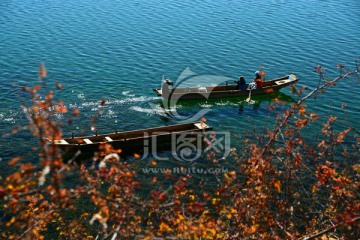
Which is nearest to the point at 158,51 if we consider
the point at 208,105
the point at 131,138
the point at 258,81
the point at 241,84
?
the point at 241,84

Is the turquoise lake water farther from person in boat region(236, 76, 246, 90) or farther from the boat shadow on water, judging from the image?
person in boat region(236, 76, 246, 90)

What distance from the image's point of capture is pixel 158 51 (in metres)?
44.1

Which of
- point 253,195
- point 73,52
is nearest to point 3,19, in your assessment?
point 73,52

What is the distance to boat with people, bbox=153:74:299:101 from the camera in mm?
33497

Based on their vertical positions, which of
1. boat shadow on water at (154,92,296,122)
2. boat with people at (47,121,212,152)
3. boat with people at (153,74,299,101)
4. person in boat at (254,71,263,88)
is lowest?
boat with people at (47,121,212,152)

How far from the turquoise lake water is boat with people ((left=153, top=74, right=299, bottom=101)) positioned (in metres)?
0.68

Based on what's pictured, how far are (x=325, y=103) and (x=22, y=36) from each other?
103ft

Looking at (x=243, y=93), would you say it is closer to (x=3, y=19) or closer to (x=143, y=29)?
(x=143, y=29)

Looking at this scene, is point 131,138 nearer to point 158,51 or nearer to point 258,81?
point 258,81

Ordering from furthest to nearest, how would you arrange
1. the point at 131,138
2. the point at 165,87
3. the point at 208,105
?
the point at 208,105 → the point at 165,87 → the point at 131,138

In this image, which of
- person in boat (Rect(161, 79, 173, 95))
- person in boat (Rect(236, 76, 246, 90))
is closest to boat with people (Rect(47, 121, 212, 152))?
person in boat (Rect(161, 79, 173, 95))

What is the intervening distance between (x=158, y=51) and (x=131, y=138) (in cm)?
1941

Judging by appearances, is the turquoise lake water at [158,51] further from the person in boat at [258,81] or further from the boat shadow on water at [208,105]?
the person in boat at [258,81]

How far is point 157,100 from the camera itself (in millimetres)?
33969
